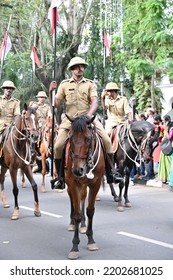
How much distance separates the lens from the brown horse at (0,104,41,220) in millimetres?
9117

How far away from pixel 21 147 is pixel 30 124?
0.54 metres

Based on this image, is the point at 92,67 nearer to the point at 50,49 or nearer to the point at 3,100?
the point at 50,49

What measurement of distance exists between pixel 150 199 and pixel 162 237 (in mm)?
3888

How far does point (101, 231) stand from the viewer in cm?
792

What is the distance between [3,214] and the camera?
952 cm

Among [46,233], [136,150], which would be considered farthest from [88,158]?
[136,150]

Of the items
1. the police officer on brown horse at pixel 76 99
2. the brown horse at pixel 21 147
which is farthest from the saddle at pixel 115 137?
the police officer on brown horse at pixel 76 99

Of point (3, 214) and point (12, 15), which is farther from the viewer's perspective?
point (12, 15)

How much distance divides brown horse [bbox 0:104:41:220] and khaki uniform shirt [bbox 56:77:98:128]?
195 centimetres

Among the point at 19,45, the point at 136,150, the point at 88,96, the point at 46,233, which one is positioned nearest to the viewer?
the point at 88,96

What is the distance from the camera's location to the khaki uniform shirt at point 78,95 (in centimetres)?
720

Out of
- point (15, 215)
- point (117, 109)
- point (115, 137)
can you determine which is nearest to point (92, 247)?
point (15, 215)

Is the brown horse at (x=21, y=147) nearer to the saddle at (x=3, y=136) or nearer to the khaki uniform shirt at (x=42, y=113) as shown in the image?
the saddle at (x=3, y=136)

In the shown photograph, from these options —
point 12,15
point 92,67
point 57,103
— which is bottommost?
point 57,103
